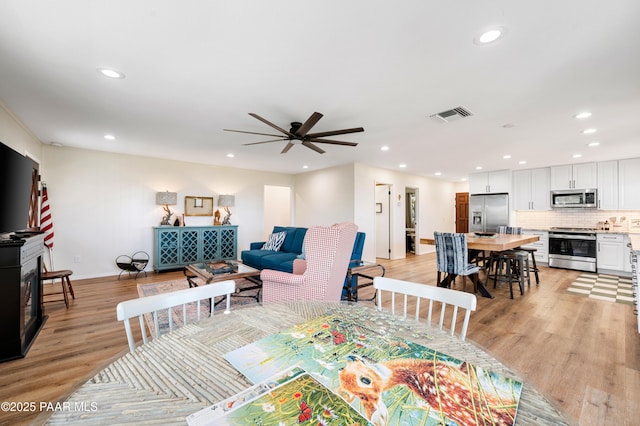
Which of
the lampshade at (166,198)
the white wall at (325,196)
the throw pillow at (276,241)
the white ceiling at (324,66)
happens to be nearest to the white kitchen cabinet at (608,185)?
the white ceiling at (324,66)

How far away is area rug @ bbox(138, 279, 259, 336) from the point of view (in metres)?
3.01

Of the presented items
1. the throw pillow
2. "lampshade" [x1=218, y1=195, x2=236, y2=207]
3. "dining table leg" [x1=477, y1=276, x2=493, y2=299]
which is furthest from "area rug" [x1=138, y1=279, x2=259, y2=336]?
"dining table leg" [x1=477, y1=276, x2=493, y2=299]

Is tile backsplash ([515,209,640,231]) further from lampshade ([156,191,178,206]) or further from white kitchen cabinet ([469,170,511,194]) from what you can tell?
lampshade ([156,191,178,206])

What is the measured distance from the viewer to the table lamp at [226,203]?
6648mm

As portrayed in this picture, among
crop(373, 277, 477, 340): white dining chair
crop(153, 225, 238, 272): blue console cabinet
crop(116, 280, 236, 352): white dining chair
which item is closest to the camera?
crop(116, 280, 236, 352): white dining chair

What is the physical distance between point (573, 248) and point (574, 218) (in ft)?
3.15

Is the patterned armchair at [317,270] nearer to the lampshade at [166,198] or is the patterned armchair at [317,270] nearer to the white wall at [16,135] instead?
the white wall at [16,135]

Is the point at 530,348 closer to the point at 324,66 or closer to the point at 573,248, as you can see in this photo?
the point at 324,66

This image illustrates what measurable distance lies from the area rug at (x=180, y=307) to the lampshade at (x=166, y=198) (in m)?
1.86

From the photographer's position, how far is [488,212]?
7.04m

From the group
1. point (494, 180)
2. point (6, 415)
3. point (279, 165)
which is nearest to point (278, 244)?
point (279, 165)

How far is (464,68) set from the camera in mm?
2250

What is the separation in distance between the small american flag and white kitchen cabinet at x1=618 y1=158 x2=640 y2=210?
11.0 m

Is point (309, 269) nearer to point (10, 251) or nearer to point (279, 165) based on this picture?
point (10, 251)
